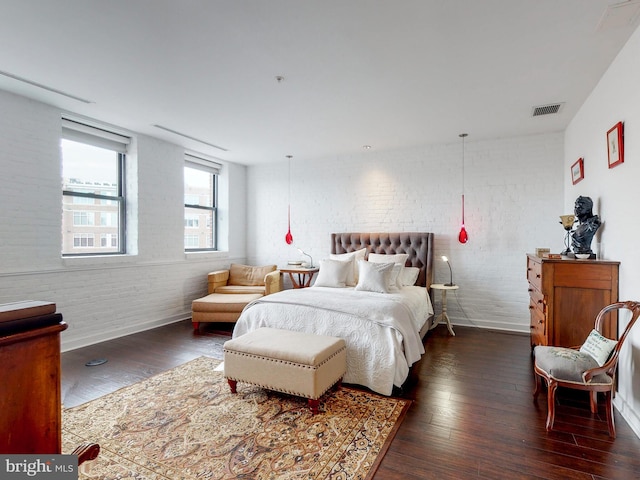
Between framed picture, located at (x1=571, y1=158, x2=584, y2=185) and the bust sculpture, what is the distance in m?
0.74

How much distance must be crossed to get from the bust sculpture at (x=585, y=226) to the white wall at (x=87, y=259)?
5002 millimetres

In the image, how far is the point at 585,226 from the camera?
295cm

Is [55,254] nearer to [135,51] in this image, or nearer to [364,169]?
[135,51]

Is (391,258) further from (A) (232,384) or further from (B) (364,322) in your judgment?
(A) (232,384)

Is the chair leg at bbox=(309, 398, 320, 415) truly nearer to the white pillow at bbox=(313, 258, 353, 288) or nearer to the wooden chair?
the wooden chair

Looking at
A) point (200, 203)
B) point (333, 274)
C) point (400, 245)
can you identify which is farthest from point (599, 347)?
point (200, 203)

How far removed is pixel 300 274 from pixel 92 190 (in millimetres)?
3218

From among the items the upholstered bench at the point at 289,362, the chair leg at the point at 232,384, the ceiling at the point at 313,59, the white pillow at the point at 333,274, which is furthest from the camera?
the white pillow at the point at 333,274

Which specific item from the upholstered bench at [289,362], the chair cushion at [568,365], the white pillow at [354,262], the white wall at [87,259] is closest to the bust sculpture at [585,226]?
the chair cushion at [568,365]

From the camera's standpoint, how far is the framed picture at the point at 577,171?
3551 millimetres

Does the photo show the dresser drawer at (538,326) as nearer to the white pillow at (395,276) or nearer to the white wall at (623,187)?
the white wall at (623,187)

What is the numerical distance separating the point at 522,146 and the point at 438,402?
12.3 ft

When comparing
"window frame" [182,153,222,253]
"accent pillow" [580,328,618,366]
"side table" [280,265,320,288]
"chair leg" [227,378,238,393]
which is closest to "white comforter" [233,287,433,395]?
"chair leg" [227,378,238,393]

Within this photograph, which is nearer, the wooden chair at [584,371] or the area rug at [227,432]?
the area rug at [227,432]
